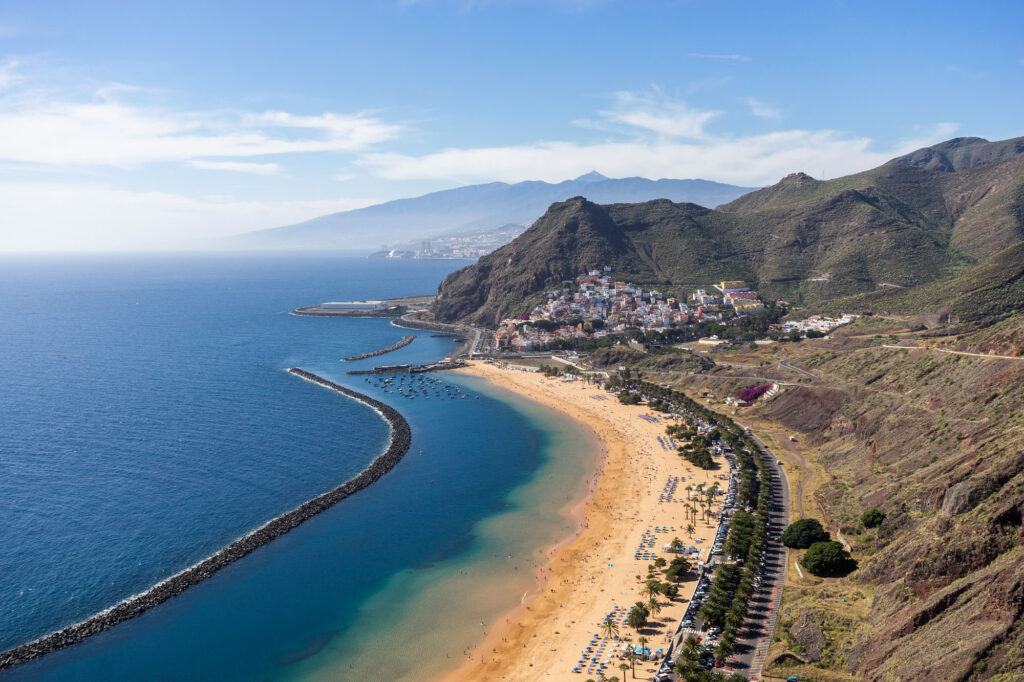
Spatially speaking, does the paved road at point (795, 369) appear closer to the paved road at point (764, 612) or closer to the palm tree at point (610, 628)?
the paved road at point (764, 612)

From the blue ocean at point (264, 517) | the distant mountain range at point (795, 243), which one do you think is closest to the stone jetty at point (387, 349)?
the blue ocean at point (264, 517)

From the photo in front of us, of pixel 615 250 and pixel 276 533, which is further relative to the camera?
pixel 615 250

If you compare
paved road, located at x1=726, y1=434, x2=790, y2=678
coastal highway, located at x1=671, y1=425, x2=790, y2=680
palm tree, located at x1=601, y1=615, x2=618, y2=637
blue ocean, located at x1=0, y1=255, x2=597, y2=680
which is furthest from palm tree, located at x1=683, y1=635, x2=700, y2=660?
blue ocean, located at x1=0, y1=255, x2=597, y2=680

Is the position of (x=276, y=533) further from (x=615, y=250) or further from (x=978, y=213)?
(x=978, y=213)

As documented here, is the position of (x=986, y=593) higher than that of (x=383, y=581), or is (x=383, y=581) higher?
(x=986, y=593)

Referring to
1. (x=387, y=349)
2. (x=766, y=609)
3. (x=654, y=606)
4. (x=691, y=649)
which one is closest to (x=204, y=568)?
(x=654, y=606)

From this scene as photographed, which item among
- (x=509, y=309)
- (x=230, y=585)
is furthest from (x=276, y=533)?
(x=509, y=309)

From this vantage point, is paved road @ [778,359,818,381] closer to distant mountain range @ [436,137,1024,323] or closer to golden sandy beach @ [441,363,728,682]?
golden sandy beach @ [441,363,728,682]
